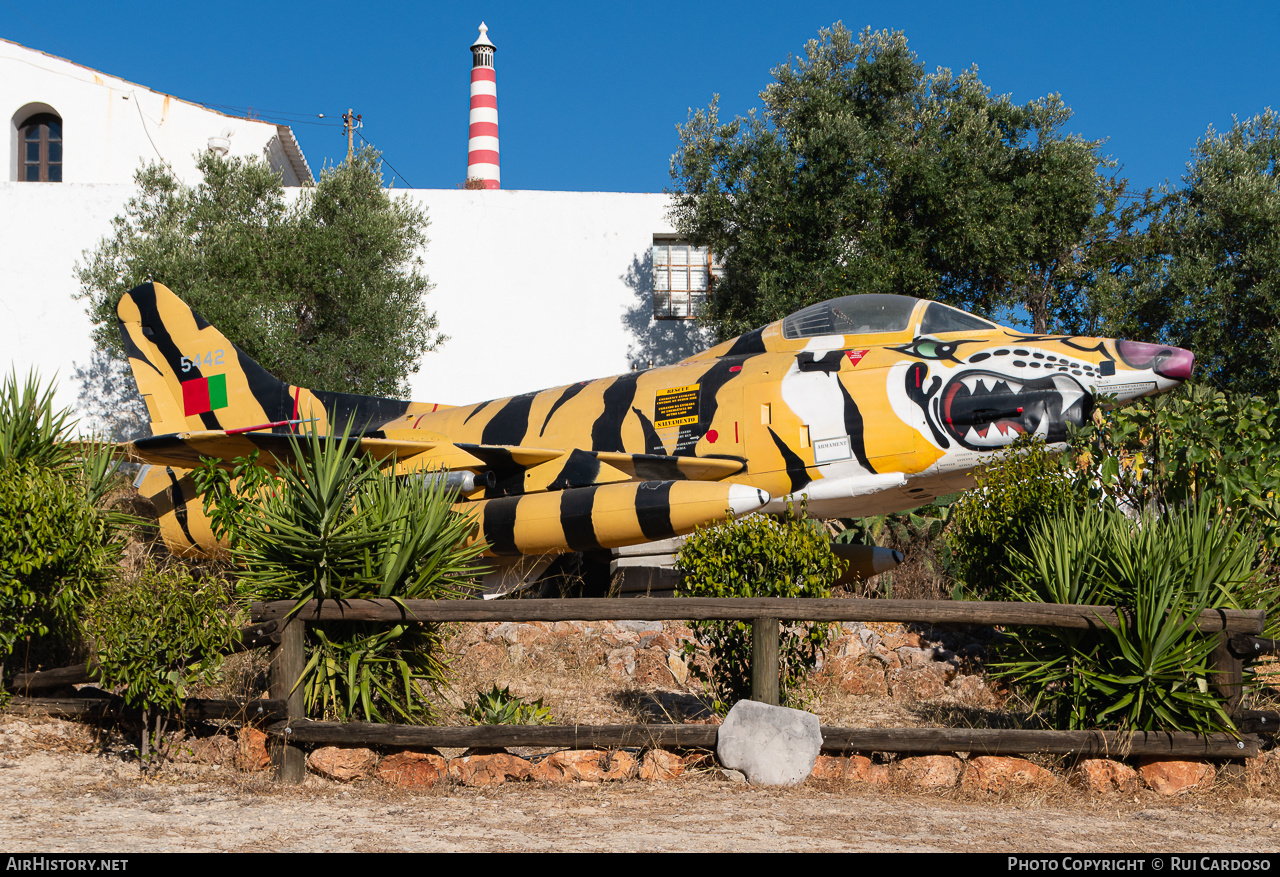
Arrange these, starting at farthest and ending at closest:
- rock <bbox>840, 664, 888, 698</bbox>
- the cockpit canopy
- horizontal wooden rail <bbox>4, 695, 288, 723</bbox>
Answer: the cockpit canopy → rock <bbox>840, 664, 888, 698</bbox> → horizontal wooden rail <bbox>4, 695, 288, 723</bbox>

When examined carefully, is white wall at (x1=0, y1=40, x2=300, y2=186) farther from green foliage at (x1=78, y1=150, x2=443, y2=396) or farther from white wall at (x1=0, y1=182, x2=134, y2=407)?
green foliage at (x1=78, y1=150, x2=443, y2=396)

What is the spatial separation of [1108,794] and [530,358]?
62.4 ft

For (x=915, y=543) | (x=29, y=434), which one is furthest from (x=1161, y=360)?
(x=29, y=434)

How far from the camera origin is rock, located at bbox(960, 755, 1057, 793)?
6.38 metres

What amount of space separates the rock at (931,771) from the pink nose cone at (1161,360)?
534 centimetres

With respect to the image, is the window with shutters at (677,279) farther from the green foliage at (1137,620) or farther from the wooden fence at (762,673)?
the wooden fence at (762,673)

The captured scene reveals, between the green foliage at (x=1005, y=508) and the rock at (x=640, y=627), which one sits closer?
the green foliage at (x=1005, y=508)

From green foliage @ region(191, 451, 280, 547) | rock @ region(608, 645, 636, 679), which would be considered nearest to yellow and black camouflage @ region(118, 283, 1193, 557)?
green foliage @ region(191, 451, 280, 547)

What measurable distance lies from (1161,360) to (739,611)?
236 inches

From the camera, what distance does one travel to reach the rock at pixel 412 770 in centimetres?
654

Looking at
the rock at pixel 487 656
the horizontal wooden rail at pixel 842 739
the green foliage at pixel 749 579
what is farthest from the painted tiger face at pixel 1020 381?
the rock at pixel 487 656

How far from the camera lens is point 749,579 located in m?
7.62

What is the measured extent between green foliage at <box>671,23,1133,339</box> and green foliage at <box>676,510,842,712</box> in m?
12.7
